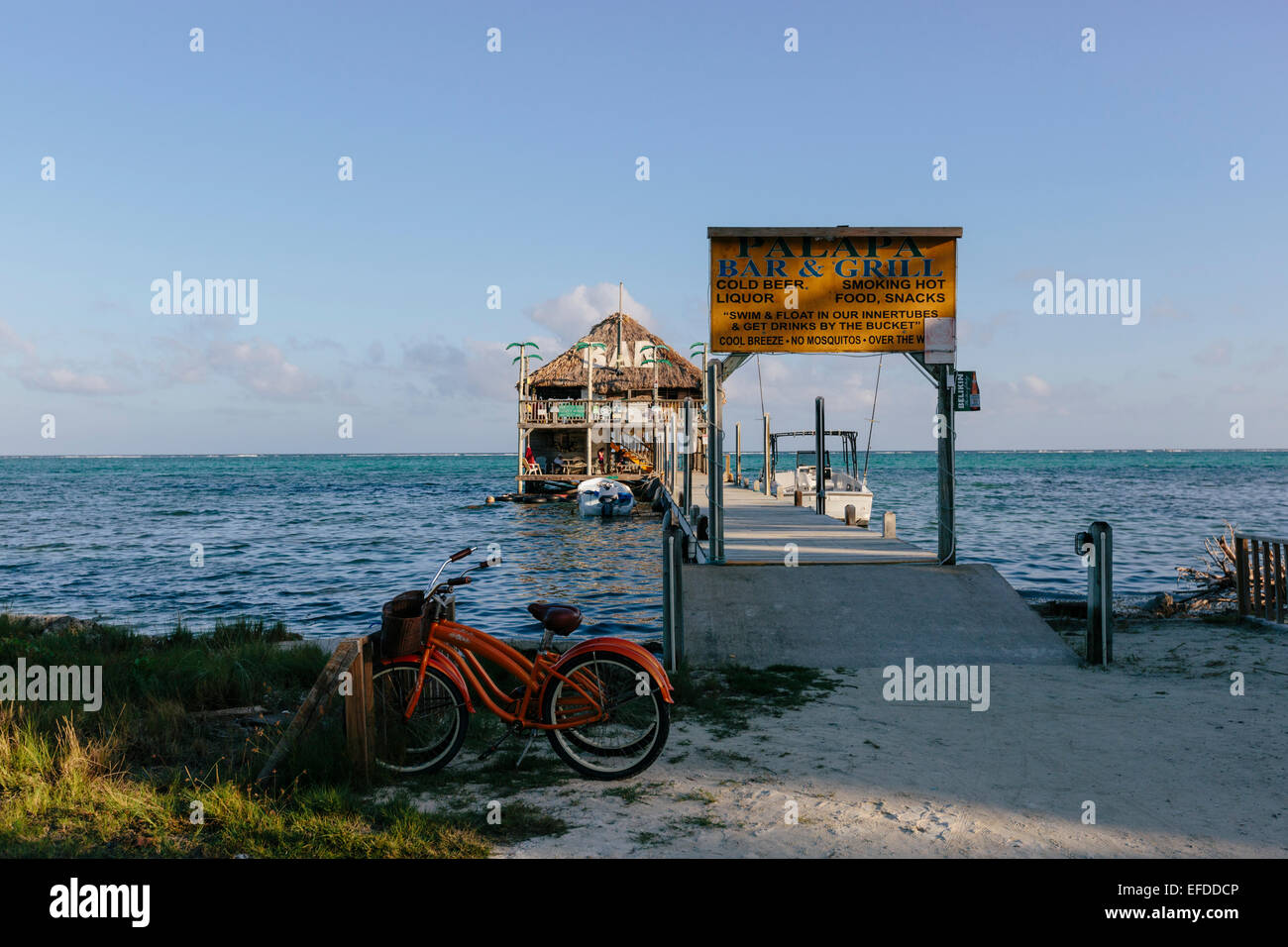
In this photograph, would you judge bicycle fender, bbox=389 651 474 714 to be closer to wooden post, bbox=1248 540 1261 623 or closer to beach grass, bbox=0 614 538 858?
beach grass, bbox=0 614 538 858

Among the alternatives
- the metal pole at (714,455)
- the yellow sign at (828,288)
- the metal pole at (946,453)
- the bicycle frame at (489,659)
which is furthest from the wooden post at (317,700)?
the metal pole at (946,453)

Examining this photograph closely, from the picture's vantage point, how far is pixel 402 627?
17.4 feet

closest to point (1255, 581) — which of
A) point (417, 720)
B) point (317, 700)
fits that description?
point (417, 720)

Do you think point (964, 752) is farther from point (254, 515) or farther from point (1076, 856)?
point (254, 515)

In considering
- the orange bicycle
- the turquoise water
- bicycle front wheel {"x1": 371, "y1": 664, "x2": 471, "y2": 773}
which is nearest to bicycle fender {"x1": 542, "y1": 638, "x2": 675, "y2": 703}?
the orange bicycle

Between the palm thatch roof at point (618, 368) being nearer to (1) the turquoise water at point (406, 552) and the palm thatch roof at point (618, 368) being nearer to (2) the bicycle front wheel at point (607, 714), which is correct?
(1) the turquoise water at point (406, 552)

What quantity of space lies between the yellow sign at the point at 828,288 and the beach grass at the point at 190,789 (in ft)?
23.2

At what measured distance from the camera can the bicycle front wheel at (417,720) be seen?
5336 mm

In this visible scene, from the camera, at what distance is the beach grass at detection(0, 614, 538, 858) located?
165 inches

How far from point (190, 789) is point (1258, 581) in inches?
449

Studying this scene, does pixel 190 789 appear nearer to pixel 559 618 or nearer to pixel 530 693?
pixel 530 693

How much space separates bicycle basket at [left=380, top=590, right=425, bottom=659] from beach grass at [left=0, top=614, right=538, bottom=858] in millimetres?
596
